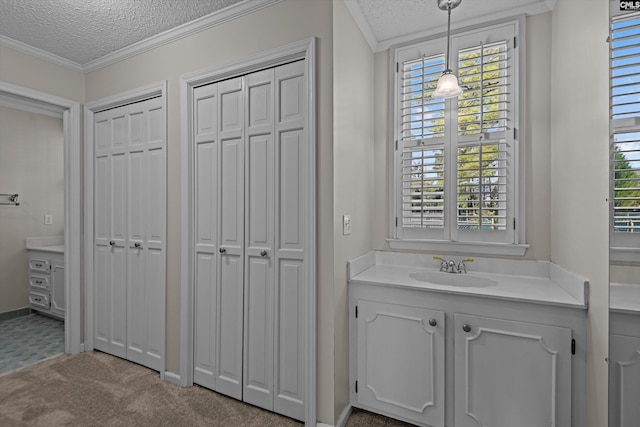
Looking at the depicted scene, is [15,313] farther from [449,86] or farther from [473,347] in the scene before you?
[449,86]

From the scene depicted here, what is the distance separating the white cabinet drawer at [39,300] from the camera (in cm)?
352

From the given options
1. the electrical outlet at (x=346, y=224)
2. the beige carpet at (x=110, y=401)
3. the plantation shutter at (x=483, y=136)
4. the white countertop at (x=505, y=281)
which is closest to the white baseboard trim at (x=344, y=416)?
the beige carpet at (x=110, y=401)

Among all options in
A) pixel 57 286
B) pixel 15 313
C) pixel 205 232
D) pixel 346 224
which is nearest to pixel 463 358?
pixel 346 224

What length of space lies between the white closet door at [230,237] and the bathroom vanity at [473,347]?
0.76 meters

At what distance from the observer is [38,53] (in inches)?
99.3

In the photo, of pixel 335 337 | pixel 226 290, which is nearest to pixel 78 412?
pixel 226 290

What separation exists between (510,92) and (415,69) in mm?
677

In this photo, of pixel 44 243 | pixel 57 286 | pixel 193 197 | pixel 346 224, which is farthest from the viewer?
pixel 44 243

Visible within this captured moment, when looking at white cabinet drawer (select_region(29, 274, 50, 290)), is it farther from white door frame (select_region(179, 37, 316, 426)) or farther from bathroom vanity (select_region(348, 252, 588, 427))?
bathroom vanity (select_region(348, 252, 588, 427))

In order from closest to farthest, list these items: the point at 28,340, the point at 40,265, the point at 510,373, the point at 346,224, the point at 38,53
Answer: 1. the point at 510,373
2. the point at 346,224
3. the point at 38,53
4. the point at 28,340
5. the point at 40,265

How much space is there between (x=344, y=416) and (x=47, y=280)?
12.2 feet

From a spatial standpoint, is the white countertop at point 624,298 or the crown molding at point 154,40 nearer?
the white countertop at point 624,298

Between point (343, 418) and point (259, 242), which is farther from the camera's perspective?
point (259, 242)

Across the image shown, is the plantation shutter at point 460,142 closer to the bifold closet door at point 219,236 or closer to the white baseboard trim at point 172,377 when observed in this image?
the bifold closet door at point 219,236
